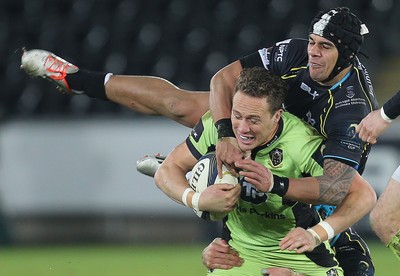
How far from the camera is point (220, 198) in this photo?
526 centimetres

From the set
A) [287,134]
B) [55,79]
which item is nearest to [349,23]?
[287,134]

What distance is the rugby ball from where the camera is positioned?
5.35 meters

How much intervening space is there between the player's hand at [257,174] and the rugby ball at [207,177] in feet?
0.52

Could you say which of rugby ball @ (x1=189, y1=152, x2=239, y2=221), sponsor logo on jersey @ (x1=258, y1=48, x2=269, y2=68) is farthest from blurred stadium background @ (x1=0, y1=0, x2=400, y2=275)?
rugby ball @ (x1=189, y1=152, x2=239, y2=221)

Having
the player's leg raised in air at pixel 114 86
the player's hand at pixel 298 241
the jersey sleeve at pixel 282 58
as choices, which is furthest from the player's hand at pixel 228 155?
the player's leg raised in air at pixel 114 86

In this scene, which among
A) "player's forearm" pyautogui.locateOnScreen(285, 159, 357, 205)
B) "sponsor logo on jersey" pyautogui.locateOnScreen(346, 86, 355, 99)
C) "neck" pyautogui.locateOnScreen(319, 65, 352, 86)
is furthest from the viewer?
"neck" pyautogui.locateOnScreen(319, 65, 352, 86)

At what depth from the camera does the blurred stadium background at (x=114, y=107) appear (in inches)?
435

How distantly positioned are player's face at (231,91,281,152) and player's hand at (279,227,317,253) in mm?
523

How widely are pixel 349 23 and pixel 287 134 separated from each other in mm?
857

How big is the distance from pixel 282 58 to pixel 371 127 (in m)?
0.93

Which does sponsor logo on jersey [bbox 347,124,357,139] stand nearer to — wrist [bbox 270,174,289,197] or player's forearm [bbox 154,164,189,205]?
wrist [bbox 270,174,289,197]

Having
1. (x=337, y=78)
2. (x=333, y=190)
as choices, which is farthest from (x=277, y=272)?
(x=337, y=78)

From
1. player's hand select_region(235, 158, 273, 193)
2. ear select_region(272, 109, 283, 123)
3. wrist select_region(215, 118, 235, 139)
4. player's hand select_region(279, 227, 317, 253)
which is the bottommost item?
player's hand select_region(279, 227, 317, 253)

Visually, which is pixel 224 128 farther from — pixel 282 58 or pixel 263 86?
pixel 282 58
